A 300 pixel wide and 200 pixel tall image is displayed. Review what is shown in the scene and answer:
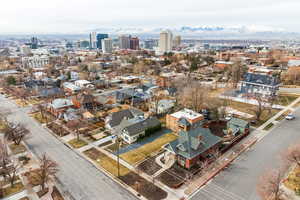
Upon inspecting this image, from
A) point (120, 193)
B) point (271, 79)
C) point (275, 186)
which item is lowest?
point (120, 193)

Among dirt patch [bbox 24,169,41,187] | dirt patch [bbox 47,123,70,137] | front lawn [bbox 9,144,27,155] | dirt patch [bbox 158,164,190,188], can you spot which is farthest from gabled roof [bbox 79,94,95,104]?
dirt patch [bbox 158,164,190,188]

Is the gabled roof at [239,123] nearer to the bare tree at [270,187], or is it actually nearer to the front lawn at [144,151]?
the bare tree at [270,187]

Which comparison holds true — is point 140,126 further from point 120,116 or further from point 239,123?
point 239,123

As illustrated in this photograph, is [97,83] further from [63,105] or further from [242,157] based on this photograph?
[242,157]

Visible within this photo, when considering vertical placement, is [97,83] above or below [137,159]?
above

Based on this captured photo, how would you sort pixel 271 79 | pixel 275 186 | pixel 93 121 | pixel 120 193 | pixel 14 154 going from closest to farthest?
pixel 275 186 → pixel 120 193 → pixel 14 154 → pixel 93 121 → pixel 271 79

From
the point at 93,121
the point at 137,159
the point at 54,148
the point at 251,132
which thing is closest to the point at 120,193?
the point at 137,159

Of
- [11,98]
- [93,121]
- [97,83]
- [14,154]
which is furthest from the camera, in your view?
[97,83]

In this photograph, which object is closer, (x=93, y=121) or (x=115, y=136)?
(x=115, y=136)
